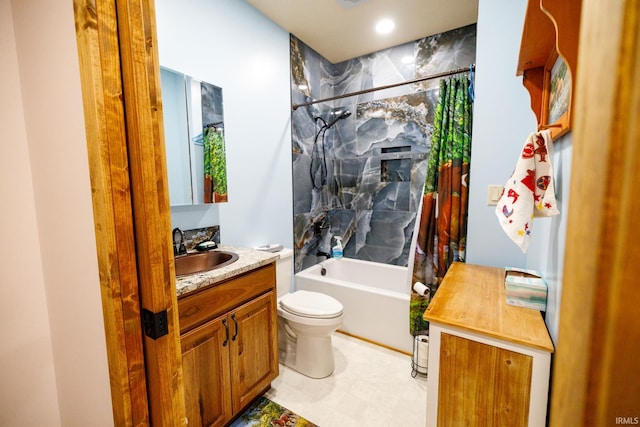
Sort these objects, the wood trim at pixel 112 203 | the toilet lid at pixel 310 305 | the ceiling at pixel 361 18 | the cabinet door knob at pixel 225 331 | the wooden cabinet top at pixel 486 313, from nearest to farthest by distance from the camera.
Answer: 1. the wood trim at pixel 112 203
2. the wooden cabinet top at pixel 486 313
3. the cabinet door knob at pixel 225 331
4. the toilet lid at pixel 310 305
5. the ceiling at pixel 361 18

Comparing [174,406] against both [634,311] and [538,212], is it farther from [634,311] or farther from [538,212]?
[538,212]

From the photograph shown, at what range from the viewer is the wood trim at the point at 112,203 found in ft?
2.17

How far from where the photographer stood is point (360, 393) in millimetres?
1771

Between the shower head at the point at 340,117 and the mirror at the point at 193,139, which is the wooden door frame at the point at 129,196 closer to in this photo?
the mirror at the point at 193,139

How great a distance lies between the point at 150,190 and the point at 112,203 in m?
0.09

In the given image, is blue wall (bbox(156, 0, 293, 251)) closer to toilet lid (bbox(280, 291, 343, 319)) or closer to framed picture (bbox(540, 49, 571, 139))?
toilet lid (bbox(280, 291, 343, 319))

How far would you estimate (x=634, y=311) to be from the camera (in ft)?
0.67

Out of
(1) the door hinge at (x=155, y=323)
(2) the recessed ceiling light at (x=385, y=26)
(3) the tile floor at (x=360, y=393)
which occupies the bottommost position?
(3) the tile floor at (x=360, y=393)

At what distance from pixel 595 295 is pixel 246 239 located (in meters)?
2.12

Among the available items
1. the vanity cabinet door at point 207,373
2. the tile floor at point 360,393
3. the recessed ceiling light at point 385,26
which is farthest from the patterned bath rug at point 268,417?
the recessed ceiling light at point 385,26

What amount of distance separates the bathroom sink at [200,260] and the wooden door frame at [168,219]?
821 mm

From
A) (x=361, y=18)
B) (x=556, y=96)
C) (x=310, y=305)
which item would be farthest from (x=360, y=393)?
(x=361, y=18)

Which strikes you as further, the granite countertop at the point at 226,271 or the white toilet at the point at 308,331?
the white toilet at the point at 308,331

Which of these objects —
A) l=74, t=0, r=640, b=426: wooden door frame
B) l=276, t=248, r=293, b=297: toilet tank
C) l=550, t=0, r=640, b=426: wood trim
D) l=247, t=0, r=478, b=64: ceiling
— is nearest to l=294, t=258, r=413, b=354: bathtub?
l=276, t=248, r=293, b=297: toilet tank
